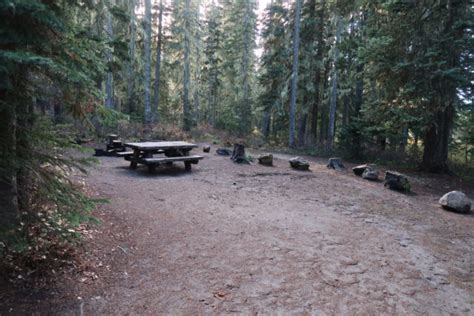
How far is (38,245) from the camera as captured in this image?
3.56 m

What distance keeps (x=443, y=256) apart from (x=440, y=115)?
8.87m

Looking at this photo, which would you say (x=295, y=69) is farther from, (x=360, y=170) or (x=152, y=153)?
(x=152, y=153)

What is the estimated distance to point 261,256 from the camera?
432cm

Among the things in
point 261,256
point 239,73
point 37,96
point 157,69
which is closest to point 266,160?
point 261,256

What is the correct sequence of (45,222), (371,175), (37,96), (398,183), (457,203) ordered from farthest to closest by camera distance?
(371,175) < (398,183) < (457,203) < (37,96) < (45,222)

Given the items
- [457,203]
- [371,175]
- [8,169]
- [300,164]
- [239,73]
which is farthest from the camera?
[239,73]

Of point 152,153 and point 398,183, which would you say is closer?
point 398,183

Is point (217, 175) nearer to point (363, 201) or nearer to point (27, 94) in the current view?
point (363, 201)

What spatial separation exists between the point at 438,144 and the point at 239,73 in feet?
60.5

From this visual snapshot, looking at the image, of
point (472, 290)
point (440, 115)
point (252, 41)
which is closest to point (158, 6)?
point (252, 41)

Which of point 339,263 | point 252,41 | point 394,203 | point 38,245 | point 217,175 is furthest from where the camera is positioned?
point 252,41

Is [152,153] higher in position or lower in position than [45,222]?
higher

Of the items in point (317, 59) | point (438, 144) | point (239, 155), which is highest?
point (317, 59)

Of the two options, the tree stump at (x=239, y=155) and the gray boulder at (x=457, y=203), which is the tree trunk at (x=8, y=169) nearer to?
the gray boulder at (x=457, y=203)
